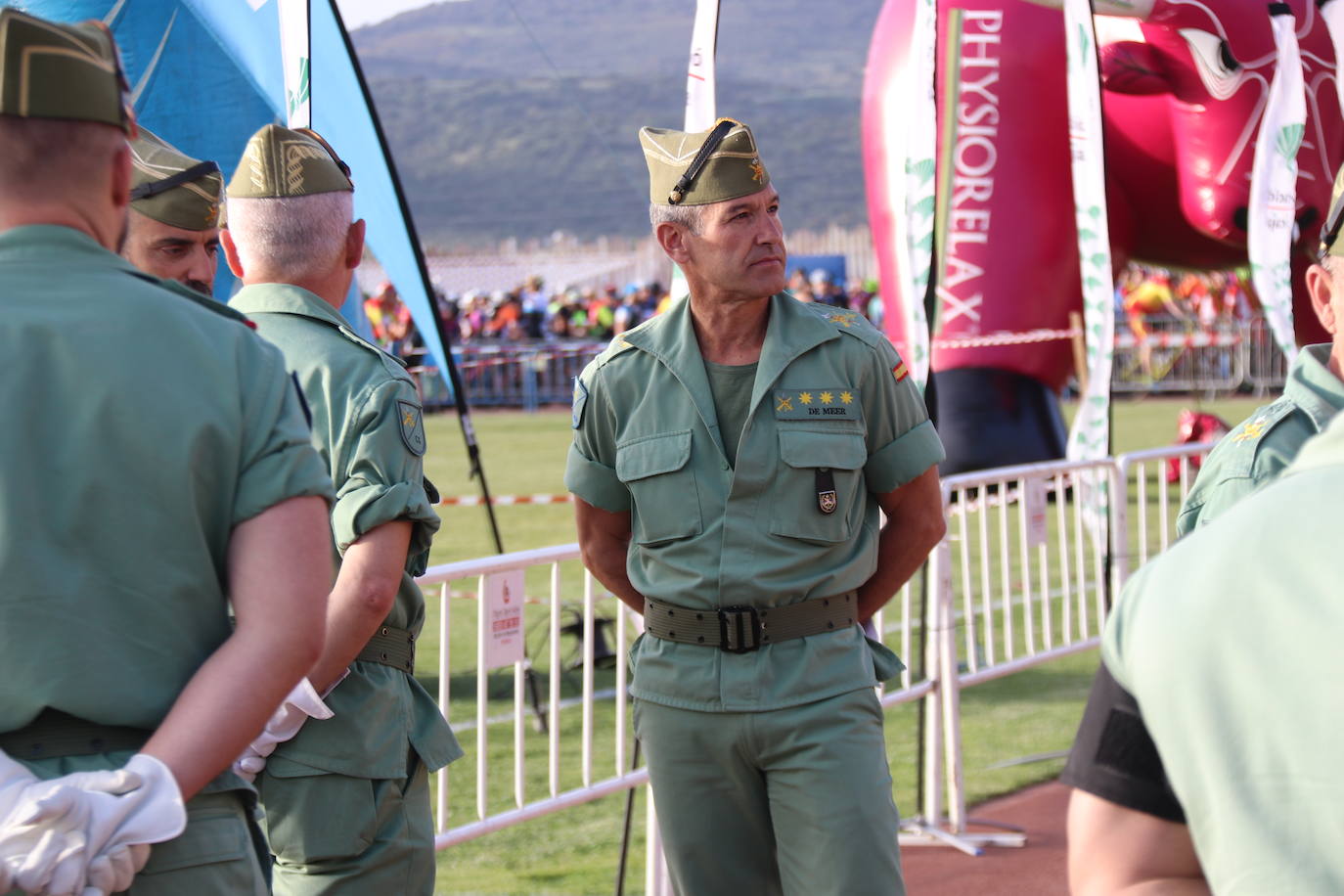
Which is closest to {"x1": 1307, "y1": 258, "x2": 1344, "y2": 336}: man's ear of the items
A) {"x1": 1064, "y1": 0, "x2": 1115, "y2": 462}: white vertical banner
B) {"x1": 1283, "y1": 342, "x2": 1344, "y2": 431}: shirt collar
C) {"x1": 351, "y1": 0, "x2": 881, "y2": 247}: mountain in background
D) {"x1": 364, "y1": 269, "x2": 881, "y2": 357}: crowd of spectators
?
{"x1": 1283, "y1": 342, "x2": 1344, "y2": 431}: shirt collar

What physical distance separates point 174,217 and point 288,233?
0.28 m

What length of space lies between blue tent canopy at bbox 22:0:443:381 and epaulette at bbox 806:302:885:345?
2655mm

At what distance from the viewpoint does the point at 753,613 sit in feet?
9.91

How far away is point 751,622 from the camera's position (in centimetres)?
302

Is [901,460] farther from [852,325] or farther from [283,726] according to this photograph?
[283,726]

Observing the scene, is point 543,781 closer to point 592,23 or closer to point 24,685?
point 24,685

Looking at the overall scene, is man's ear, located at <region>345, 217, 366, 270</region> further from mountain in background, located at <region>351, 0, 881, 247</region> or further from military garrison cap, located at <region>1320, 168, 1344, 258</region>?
mountain in background, located at <region>351, 0, 881, 247</region>

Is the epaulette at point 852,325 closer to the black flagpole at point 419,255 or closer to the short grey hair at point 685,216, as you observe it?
the short grey hair at point 685,216

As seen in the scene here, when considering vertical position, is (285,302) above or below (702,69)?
below

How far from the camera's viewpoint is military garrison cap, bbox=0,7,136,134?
1.70 m

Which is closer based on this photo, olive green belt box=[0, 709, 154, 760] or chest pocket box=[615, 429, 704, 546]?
olive green belt box=[0, 709, 154, 760]

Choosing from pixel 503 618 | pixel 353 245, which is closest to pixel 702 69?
pixel 503 618

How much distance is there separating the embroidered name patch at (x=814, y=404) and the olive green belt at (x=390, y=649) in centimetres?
86

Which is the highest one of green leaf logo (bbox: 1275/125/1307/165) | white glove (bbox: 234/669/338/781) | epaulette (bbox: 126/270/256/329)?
green leaf logo (bbox: 1275/125/1307/165)
